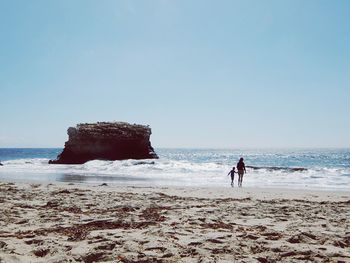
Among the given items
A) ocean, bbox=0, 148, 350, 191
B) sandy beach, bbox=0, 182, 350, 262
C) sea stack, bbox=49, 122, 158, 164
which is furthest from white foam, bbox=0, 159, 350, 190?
sandy beach, bbox=0, 182, 350, 262

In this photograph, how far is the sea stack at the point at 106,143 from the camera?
167 ft

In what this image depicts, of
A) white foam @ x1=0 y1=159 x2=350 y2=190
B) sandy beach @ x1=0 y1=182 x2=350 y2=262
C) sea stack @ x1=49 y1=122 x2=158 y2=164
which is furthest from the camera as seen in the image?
sea stack @ x1=49 y1=122 x2=158 y2=164

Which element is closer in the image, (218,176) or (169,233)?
(169,233)

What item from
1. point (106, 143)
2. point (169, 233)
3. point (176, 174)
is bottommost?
point (176, 174)

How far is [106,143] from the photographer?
52.4 meters

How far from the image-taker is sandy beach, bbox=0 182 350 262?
433 centimetres

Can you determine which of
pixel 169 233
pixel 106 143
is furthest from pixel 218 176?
pixel 106 143

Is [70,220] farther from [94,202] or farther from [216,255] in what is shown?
[216,255]

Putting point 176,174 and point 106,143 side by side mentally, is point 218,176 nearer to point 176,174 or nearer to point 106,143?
point 176,174

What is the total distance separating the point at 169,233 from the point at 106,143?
48057mm

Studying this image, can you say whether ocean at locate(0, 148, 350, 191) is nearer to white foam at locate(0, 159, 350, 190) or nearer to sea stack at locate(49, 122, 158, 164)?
white foam at locate(0, 159, 350, 190)

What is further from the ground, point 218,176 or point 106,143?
point 106,143

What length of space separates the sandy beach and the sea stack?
43353mm

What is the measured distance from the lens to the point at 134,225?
6.09 metres
